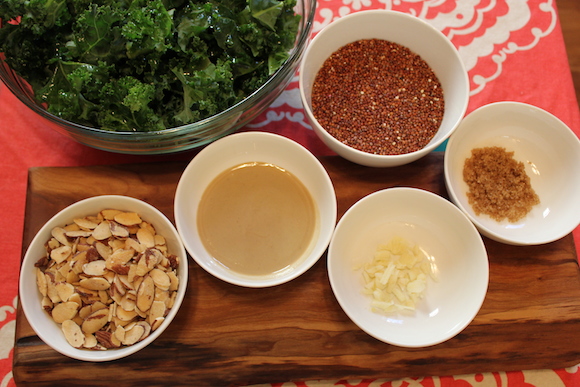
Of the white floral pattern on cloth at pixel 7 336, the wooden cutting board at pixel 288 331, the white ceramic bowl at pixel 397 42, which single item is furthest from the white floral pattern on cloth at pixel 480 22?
the white floral pattern on cloth at pixel 7 336

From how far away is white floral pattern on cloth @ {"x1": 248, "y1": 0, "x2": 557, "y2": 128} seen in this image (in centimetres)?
151

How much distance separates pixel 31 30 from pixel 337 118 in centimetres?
80

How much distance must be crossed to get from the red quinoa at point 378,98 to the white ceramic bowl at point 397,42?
0.02m

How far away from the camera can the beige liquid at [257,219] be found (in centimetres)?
125

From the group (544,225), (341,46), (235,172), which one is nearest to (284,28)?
(341,46)

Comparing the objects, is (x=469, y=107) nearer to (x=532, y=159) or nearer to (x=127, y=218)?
(x=532, y=159)

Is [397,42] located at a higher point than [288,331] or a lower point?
higher

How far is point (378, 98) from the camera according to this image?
1.37 metres

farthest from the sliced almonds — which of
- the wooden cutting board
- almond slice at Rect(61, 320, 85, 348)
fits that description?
the wooden cutting board

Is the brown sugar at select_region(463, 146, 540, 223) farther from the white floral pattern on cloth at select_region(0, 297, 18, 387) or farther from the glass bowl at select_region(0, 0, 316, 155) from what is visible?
the white floral pattern on cloth at select_region(0, 297, 18, 387)

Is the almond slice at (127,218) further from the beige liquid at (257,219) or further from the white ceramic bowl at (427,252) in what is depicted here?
the white ceramic bowl at (427,252)

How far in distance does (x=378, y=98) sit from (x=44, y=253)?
997 millimetres

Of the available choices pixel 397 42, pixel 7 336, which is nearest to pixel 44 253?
pixel 7 336

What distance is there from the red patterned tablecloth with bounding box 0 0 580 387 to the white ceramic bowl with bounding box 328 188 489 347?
0.61ft
